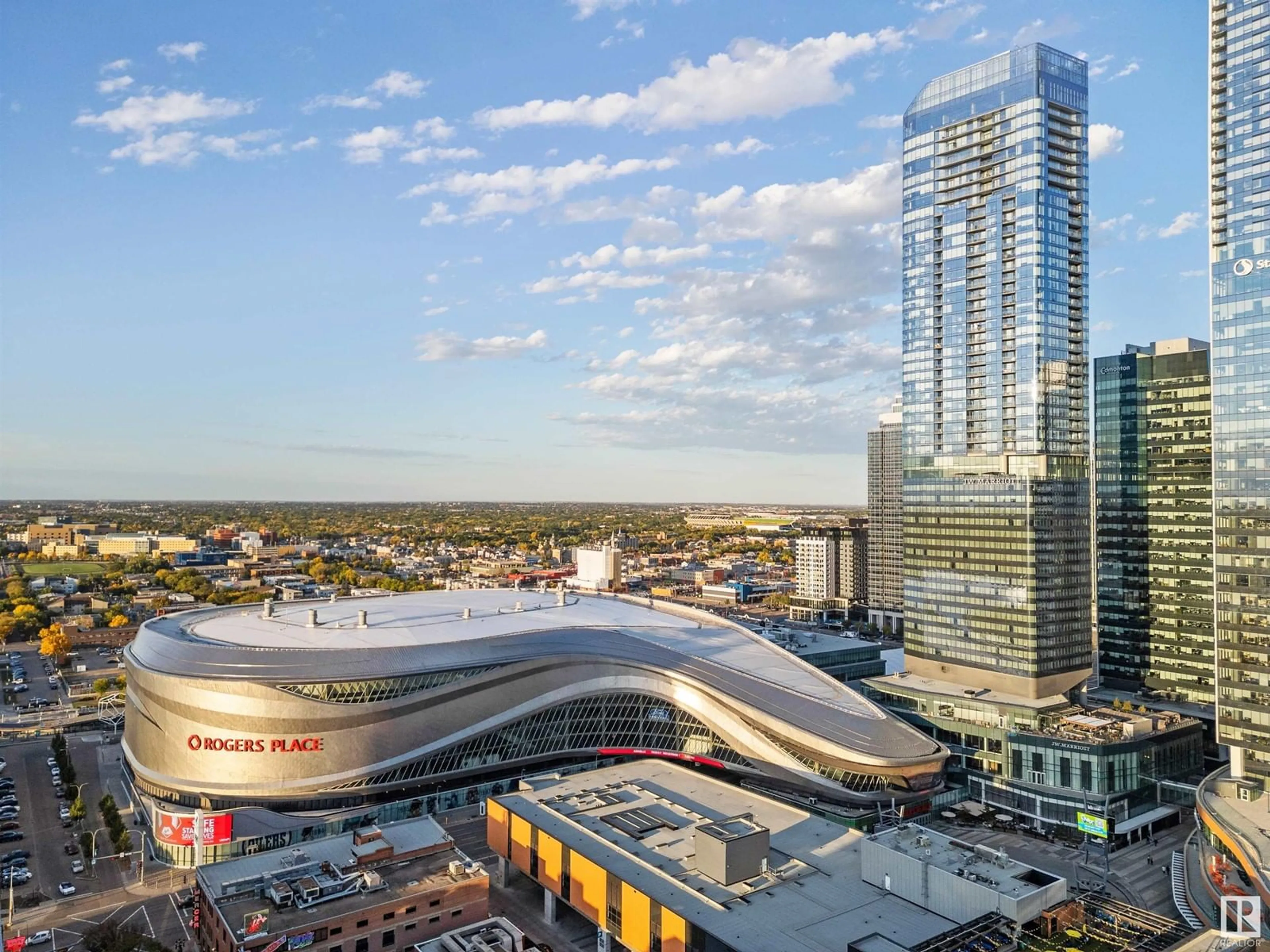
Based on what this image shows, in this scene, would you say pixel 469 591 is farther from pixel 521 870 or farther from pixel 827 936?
pixel 827 936

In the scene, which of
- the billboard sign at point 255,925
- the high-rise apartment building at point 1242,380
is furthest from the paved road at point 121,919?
the high-rise apartment building at point 1242,380

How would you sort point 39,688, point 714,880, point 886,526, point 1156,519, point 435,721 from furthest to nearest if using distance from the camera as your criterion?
point 886,526 < point 39,688 < point 1156,519 < point 435,721 < point 714,880

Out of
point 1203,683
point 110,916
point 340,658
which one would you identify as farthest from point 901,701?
point 110,916

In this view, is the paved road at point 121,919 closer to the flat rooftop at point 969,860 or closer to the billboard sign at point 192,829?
the billboard sign at point 192,829

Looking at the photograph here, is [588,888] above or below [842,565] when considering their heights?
below

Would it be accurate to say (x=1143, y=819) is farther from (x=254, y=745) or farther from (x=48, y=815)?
(x=48, y=815)

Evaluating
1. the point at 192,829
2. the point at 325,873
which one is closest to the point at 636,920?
the point at 325,873

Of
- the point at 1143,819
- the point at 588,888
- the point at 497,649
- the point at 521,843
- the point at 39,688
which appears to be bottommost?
the point at 39,688
